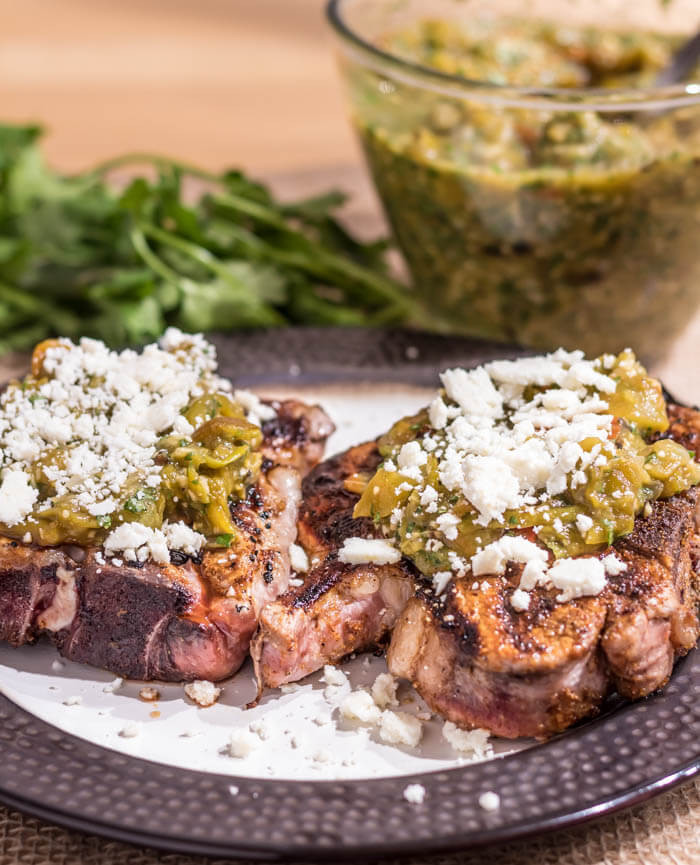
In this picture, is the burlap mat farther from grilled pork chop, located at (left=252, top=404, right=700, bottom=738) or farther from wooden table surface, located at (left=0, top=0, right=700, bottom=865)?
wooden table surface, located at (left=0, top=0, right=700, bottom=865)

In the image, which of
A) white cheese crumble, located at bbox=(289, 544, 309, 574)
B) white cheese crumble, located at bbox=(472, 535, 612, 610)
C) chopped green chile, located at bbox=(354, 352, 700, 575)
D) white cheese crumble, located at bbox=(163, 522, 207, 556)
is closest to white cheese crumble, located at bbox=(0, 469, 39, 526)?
white cheese crumble, located at bbox=(163, 522, 207, 556)

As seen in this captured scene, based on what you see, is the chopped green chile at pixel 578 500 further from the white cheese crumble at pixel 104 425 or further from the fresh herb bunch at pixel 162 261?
the fresh herb bunch at pixel 162 261

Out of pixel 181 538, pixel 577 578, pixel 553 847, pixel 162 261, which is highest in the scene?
pixel 577 578

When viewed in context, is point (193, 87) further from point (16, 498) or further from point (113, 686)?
point (113, 686)

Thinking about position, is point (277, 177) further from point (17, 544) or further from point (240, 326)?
point (17, 544)

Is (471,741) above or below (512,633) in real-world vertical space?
below

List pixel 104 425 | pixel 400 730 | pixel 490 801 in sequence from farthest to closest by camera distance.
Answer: pixel 104 425, pixel 400 730, pixel 490 801

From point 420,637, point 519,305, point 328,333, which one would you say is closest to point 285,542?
point 420,637

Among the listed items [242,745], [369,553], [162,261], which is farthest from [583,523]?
[162,261]
